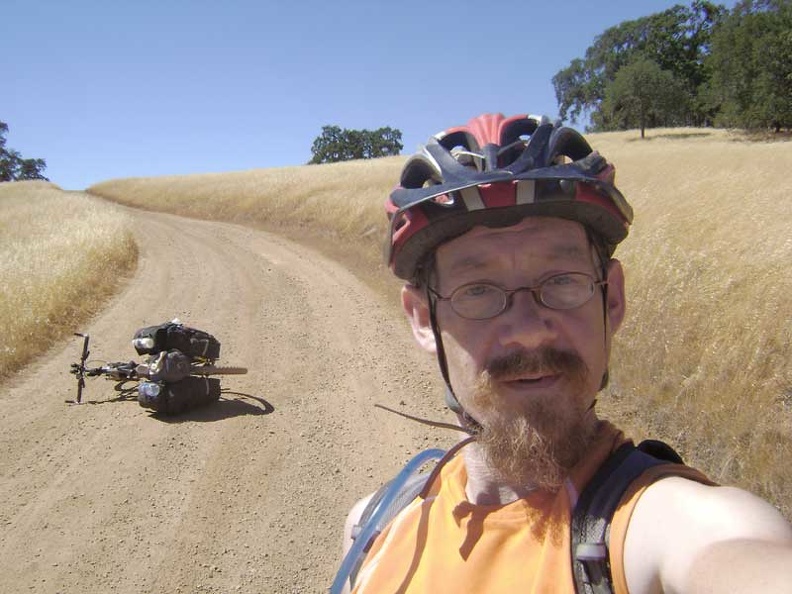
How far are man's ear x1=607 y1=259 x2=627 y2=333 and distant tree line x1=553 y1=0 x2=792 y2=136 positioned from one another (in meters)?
46.8

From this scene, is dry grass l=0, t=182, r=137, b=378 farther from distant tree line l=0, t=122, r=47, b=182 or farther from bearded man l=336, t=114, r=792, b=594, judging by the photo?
distant tree line l=0, t=122, r=47, b=182

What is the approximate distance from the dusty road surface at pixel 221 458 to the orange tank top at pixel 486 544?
2280mm

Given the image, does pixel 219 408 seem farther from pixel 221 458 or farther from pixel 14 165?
pixel 14 165

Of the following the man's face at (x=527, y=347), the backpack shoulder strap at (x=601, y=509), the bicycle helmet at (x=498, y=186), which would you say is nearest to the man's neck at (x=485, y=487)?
the man's face at (x=527, y=347)

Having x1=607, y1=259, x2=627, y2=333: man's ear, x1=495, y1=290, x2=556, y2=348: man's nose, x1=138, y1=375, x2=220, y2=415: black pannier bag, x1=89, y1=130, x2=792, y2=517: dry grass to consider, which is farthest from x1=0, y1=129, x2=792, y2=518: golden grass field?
x1=138, y1=375, x2=220, y2=415: black pannier bag

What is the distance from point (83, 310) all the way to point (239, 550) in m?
6.83

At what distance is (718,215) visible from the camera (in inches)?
301

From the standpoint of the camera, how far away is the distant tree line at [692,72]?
39625 millimetres

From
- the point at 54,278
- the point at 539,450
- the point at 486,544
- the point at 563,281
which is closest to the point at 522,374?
the point at 539,450

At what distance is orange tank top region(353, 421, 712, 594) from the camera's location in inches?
48.8

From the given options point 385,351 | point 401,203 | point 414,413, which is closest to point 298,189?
point 385,351

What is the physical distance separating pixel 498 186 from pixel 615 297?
0.56 metres

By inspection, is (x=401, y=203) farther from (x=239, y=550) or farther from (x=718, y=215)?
(x=718, y=215)

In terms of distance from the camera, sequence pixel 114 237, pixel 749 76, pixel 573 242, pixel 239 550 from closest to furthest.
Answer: pixel 573 242, pixel 239 550, pixel 114 237, pixel 749 76
